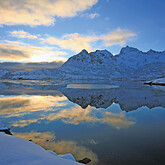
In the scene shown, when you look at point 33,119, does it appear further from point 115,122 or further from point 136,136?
point 136,136

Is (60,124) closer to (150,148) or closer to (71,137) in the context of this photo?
(71,137)

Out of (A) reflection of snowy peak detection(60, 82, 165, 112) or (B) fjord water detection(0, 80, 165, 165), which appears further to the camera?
(A) reflection of snowy peak detection(60, 82, 165, 112)

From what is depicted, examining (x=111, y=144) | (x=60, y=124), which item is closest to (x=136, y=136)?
(x=111, y=144)

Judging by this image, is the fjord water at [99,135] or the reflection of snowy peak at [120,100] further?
the reflection of snowy peak at [120,100]

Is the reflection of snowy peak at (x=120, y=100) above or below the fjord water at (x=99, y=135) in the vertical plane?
below

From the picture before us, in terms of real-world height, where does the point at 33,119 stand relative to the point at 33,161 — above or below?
below

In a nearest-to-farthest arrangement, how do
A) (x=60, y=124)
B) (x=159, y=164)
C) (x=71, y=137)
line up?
(x=159, y=164) → (x=71, y=137) → (x=60, y=124)

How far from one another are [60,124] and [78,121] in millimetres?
1117

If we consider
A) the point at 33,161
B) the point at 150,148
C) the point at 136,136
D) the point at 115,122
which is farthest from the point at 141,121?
the point at 33,161

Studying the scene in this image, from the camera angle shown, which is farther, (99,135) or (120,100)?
(120,100)

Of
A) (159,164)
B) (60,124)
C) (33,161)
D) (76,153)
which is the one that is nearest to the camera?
(33,161)

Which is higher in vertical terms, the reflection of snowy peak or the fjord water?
the fjord water

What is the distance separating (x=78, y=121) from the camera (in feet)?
25.7

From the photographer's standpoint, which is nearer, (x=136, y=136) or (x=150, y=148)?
(x=150, y=148)
